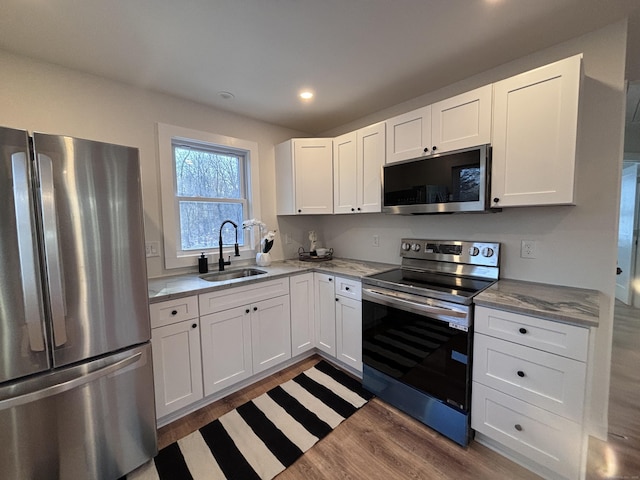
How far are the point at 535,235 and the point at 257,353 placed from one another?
2260 mm

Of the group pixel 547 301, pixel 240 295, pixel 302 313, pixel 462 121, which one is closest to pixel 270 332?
pixel 302 313

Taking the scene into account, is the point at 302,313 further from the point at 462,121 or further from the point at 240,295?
the point at 462,121

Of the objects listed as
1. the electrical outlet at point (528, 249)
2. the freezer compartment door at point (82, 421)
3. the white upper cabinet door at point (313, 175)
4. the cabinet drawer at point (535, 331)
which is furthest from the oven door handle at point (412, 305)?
the freezer compartment door at point (82, 421)

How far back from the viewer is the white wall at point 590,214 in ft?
4.90

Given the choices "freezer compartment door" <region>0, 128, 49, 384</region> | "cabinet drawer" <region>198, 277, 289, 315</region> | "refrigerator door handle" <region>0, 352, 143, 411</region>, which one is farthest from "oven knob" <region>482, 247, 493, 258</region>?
"freezer compartment door" <region>0, 128, 49, 384</region>

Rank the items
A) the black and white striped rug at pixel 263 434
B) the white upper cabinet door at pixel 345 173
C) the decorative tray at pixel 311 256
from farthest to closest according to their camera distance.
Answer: the decorative tray at pixel 311 256
the white upper cabinet door at pixel 345 173
the black and white striped rug at pixel 263 434

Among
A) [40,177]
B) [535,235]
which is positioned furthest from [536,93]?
[40,177]

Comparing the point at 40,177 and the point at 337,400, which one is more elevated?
the point at 40,177

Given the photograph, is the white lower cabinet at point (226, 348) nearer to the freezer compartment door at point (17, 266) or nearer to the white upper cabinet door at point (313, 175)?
the freezer compartment door at point (17, 266)

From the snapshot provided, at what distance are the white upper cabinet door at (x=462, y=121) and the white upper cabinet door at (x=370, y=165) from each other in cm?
47

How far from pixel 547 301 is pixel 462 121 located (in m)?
1.25

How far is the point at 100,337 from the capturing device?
130cm

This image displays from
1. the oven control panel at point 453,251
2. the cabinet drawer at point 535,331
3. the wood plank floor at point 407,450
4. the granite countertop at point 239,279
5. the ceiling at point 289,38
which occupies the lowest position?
the wood plank floor at point 407,450

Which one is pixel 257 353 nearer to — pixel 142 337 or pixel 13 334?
pixel 142 337
